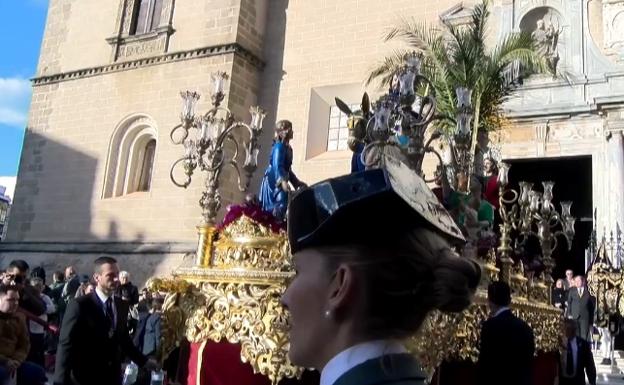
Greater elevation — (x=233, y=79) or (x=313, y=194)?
(x=233, y=79)

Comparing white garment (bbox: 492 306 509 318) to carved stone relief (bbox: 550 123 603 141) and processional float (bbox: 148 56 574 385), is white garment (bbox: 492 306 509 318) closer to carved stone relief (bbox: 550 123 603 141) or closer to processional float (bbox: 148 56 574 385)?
processional float (bbox: 148 56 574 385)

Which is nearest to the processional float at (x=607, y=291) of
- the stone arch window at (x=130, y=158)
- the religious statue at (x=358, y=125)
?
the religious statue at (x=358, y=125)

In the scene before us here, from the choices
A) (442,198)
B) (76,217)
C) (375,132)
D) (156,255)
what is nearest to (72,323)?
(375,132)

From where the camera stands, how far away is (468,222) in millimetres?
5211

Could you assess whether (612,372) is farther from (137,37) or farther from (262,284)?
(137,37)

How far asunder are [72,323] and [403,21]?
542 inches

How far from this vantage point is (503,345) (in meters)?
4.70

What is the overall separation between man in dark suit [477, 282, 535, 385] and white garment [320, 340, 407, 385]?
3766 millimetres

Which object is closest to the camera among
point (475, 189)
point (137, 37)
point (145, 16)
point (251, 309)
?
point (251, 309)

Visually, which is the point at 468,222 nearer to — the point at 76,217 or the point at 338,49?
the point at 338,49

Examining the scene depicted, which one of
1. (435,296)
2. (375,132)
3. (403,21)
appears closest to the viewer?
(435,296)

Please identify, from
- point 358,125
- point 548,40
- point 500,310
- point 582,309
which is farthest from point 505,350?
point 548,40

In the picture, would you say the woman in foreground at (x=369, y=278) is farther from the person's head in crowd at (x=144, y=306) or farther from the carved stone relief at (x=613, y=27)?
the carved stone relief at (x=613, y=27)

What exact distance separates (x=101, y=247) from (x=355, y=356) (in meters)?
17.9
